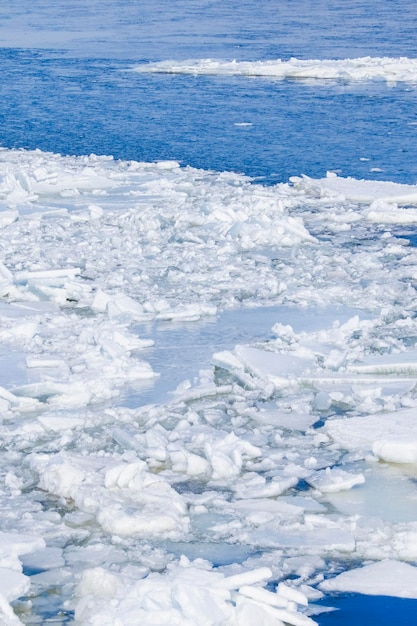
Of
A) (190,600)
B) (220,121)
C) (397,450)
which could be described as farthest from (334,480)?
(220,121)

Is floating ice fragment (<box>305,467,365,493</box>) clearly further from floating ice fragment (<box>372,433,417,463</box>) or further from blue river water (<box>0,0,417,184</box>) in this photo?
blue river water (<box>0,0,417,184</box>)

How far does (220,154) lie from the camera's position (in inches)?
458

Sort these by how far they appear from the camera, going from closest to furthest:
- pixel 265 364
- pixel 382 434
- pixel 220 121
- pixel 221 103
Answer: pixel 382 434 < pixel 265 364 < pixel 220 121 < pixel 221 103

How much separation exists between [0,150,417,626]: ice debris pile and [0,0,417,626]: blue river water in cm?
43

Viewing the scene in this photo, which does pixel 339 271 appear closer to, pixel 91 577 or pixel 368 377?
pixel 368 377

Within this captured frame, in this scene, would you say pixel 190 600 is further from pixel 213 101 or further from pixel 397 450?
pixel 213 101

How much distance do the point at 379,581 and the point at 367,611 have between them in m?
0.14

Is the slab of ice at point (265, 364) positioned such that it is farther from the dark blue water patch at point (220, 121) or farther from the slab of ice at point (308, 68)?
the slab of ice at point (308, 68)

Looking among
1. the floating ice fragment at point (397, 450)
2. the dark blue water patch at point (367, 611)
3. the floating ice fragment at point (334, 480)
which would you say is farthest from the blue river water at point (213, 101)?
the dark blue water patch at point (367, 611)

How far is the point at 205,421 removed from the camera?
187 inches

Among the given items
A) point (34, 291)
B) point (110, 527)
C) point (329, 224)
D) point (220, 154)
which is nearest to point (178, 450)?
point (110, 527)

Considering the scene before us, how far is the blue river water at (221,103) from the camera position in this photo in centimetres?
1125

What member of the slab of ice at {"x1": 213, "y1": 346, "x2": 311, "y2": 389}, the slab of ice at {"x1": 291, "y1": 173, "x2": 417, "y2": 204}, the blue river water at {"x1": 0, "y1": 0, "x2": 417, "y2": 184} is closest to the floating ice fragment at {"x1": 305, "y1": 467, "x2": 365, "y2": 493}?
the slab of ice at {"x1": 213, "y1": 346, "x2": 311, "y2": 389}

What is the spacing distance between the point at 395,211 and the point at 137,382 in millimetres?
4293
